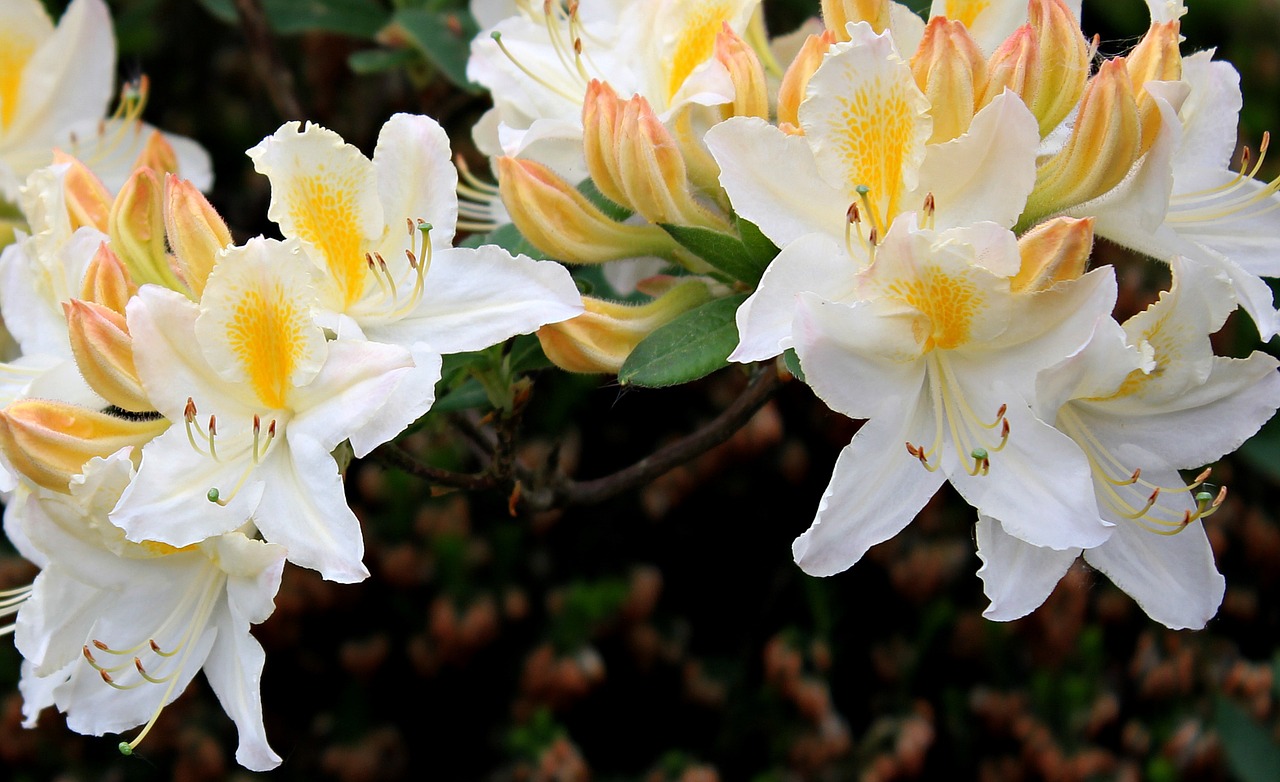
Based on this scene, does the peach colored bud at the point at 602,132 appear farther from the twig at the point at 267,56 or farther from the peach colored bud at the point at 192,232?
the twig at the point at 267,56

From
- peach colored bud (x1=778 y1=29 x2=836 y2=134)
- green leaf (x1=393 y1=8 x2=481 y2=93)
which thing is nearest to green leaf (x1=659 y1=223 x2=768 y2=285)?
peach colored bud (x1=778 y1=29 x2=836 y2=134)

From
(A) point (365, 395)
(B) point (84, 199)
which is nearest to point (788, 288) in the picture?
(A) point (365, 395)

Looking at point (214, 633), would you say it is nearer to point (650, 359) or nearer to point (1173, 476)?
point (650, 359)

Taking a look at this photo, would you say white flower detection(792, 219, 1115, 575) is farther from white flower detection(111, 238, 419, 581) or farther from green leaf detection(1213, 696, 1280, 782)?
green leaf detection(1213, 696, 1280, 782)

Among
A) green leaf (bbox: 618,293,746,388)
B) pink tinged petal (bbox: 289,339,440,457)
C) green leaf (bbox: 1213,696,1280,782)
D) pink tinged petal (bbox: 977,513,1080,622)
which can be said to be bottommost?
green leaf (bbox: 1213,696,1280,782)

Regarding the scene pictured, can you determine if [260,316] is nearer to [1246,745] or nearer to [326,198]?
[326,198]

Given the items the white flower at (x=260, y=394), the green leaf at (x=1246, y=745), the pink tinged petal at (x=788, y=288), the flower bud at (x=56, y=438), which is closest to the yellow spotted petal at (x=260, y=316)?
the white flower at (x=260, y=394)
